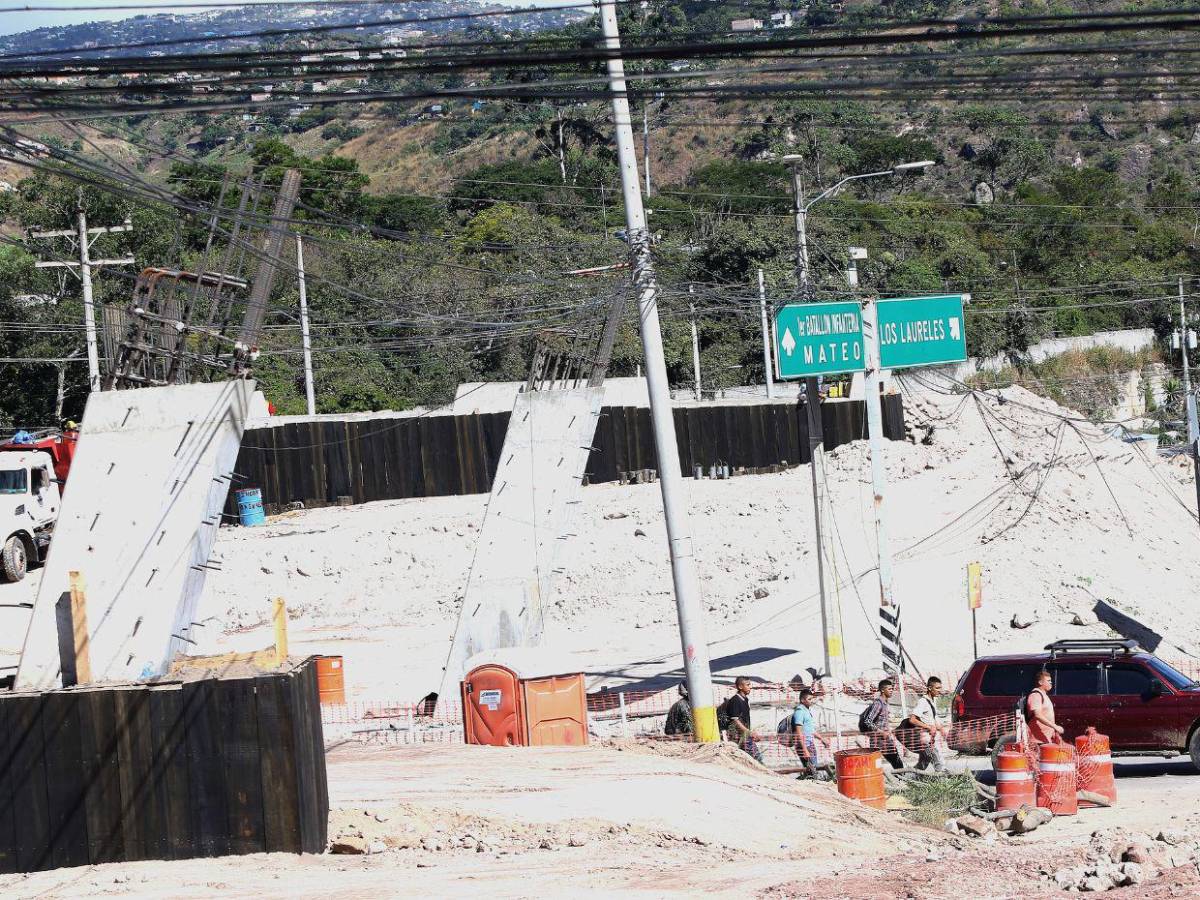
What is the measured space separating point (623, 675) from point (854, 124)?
88.9 meters

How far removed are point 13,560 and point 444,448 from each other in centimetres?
1335

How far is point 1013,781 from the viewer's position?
48.5 feet

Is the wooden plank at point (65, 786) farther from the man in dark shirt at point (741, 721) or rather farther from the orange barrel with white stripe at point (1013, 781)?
the orange barrel with white stripe at point (1013, 781)

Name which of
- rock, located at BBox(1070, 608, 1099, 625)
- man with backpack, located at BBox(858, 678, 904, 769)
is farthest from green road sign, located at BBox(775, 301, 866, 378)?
rock, located at BBox(1070, 608, 1099, 625)

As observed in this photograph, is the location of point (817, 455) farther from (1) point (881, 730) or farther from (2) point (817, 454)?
(1) point (881, 730)

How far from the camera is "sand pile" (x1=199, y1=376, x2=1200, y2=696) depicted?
27.8 meters

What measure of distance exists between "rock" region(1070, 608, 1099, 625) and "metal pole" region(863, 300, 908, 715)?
18.4 feet

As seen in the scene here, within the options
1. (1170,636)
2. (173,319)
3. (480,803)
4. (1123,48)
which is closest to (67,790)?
(480,803)

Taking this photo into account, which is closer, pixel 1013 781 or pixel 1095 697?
pixel 1013 781

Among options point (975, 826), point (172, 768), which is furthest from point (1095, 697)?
point (172, 768)

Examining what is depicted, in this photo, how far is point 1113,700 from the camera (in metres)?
17.9

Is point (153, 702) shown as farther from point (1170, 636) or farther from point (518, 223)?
point (518, 223)

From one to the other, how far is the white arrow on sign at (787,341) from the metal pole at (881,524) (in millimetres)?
1129

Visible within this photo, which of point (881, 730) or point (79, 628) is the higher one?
point (79, 628)
